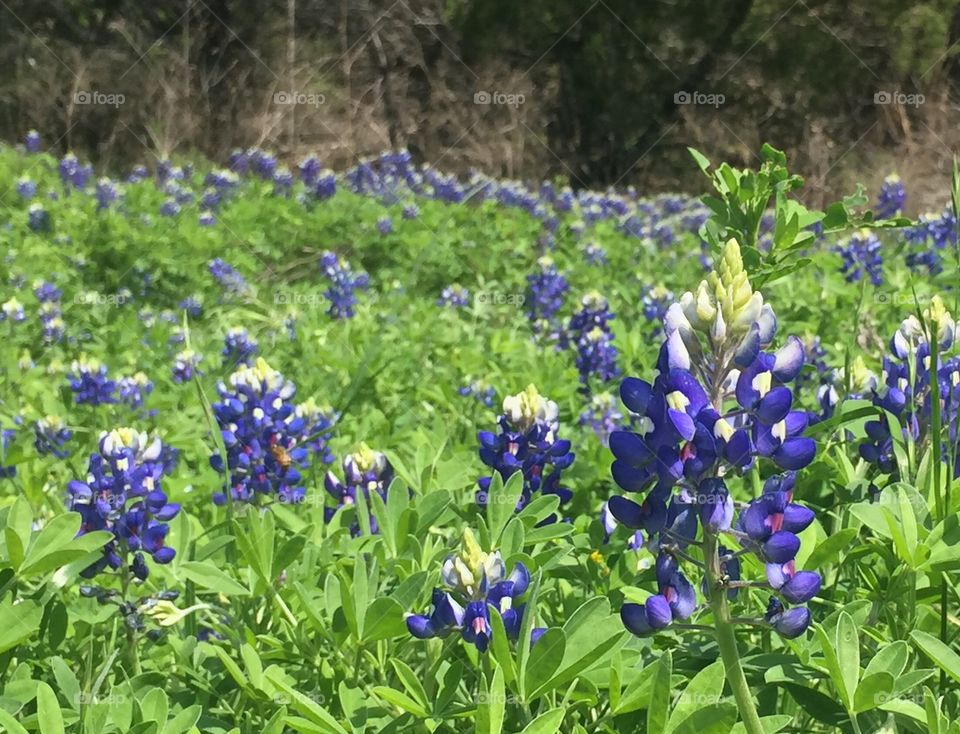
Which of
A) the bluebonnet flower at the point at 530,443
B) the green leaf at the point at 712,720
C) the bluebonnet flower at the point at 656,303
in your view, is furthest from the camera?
the bluebonnet flower at the point at 656,303

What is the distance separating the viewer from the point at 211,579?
60.2 inches

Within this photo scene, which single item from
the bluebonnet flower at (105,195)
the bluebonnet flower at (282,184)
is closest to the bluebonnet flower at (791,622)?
the bluebonnet flower at (105,195)

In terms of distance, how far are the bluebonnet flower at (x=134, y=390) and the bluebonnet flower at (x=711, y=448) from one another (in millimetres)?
2531

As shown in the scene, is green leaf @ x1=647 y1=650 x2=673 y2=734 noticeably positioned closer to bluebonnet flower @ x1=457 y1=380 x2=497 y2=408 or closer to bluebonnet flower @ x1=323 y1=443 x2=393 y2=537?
bluebonnet flower @ x1=323 y1=443 x2=393 y2=537

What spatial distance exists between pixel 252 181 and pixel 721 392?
833cm

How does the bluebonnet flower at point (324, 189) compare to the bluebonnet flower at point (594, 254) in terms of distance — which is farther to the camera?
the bluebonnet flower at point (324, 189)

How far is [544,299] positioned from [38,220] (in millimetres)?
3732

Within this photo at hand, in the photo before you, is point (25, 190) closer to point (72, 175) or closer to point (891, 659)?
point (72, 175)

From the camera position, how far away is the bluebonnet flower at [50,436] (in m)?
2.79

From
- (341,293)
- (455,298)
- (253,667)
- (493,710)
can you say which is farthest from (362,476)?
(455,298)

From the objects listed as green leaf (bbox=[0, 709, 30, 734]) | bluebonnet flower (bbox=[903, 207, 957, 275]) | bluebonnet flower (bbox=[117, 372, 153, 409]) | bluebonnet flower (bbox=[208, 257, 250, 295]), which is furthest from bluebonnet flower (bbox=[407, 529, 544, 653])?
bluebonnet flower (bbox=[208, 257, 250, 295])

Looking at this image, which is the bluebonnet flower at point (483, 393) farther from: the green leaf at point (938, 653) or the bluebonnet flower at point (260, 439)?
the green leaf at point (938, 653)

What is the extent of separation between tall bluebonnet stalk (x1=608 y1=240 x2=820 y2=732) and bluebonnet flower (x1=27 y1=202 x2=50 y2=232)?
20.3 ft

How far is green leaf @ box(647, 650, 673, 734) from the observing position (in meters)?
0.99
